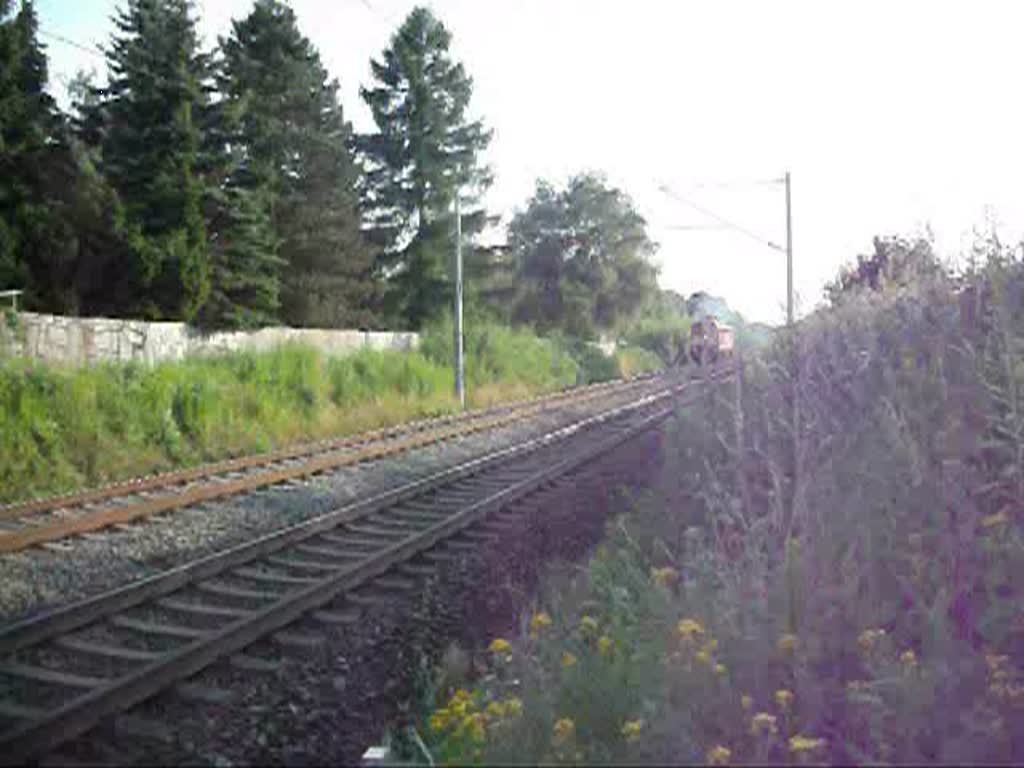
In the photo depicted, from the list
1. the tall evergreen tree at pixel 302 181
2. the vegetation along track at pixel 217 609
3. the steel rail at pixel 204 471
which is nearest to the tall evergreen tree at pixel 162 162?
the tall evergreen tree at pixel 302 181

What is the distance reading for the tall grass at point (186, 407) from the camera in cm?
1204

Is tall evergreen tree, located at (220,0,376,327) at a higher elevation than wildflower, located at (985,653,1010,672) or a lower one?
higher

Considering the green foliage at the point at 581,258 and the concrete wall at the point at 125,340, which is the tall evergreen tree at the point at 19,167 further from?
the green foliage at the point at 581,258

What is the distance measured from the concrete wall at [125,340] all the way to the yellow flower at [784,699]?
1296 cm

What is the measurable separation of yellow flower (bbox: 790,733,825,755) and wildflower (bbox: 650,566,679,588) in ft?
5.50

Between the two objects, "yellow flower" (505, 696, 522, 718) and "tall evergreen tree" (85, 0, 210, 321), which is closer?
"yellow flower" (505, 696, 522, 718)

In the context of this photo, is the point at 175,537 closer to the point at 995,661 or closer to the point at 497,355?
the point at 995,661

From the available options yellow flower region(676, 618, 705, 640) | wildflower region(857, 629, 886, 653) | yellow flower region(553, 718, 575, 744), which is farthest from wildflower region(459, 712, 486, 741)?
wildflower region(857, 629, 886, 653)

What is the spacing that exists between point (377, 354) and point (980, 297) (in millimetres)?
17799

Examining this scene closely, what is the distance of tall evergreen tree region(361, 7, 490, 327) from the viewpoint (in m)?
35.9

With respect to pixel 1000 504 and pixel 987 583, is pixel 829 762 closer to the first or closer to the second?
pixel 987 583

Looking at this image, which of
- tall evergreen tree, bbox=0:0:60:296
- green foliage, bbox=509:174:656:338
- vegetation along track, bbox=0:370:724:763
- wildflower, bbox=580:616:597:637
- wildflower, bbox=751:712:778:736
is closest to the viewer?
wildflower, bbox=751:712:778:736

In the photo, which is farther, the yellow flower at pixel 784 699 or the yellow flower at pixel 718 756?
the yellow flower at pixel 784 699

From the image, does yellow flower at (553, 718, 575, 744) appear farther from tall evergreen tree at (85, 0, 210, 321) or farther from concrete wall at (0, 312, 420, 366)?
tall evergreen tree at (85, 0, 210, 321)
